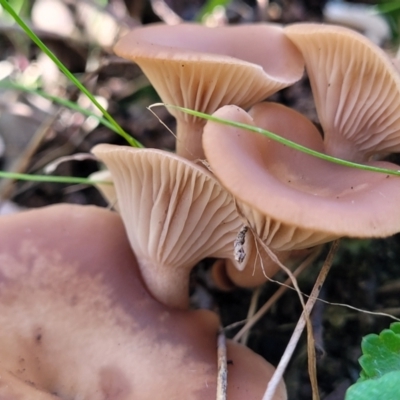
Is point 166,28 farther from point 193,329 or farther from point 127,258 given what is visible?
point 193,329

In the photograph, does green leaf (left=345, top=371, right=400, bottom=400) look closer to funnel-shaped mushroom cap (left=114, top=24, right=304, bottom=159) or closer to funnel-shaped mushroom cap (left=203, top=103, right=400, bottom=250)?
funnel-shaped mushroom cap (left=203, top=103, right=400, bottom=250)

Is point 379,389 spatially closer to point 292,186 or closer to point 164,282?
point 292,186

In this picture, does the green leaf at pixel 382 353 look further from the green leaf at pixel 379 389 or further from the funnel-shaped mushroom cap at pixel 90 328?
the funnel-shaped mushroom cap at pixel 90 328

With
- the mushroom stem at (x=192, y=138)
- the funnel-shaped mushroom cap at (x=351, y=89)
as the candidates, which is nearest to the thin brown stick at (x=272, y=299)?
the funnel-shaped mushroom cap at (x=351, y=89)

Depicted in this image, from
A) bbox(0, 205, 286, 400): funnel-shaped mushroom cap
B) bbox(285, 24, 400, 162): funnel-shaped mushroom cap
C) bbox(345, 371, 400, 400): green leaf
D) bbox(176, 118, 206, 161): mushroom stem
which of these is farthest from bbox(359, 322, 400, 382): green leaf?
bbox(176, 118, 206, 161): mushroom stem

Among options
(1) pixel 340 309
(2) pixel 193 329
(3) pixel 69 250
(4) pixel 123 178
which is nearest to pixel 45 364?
(3) pixel 69 250
